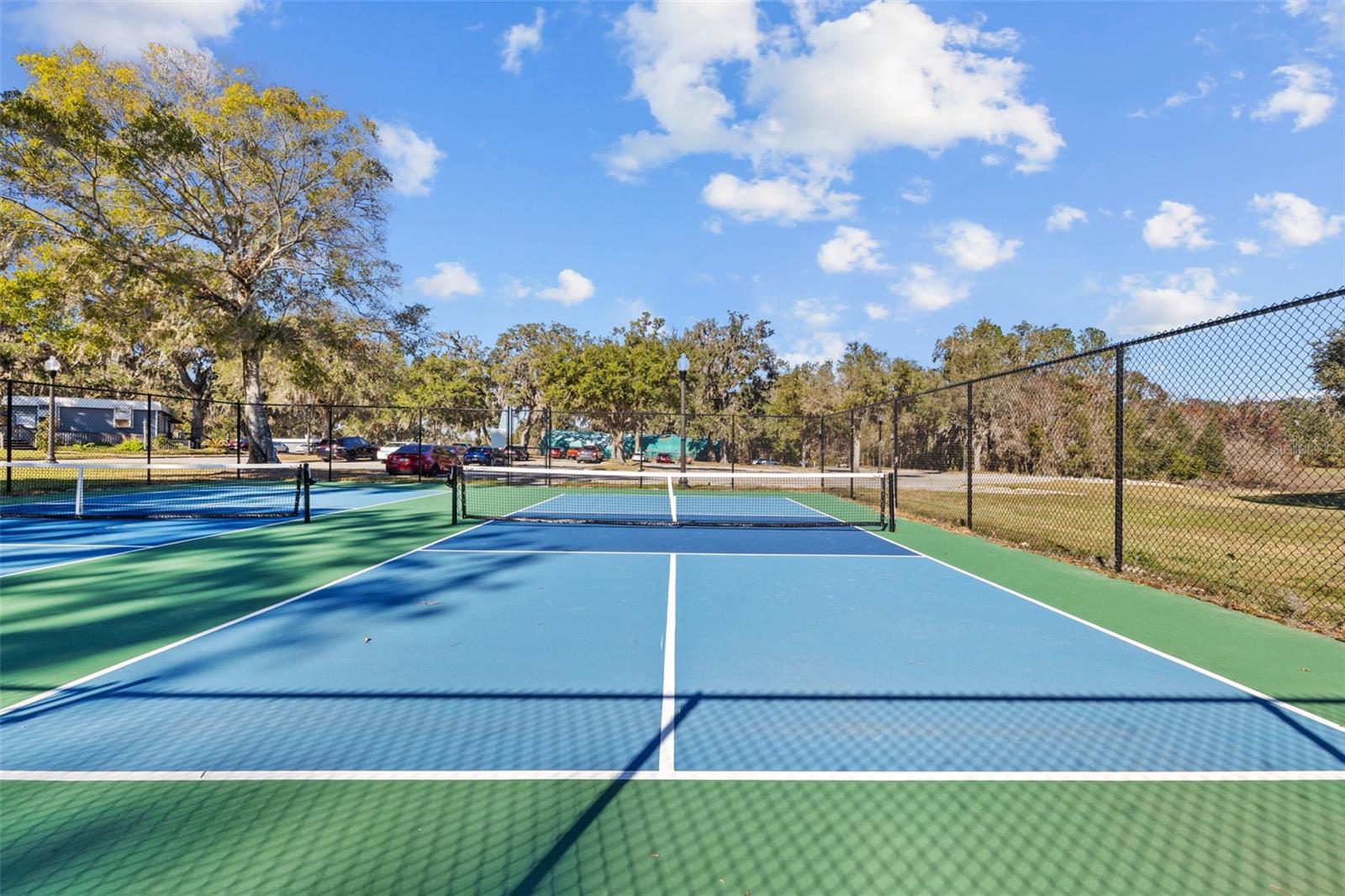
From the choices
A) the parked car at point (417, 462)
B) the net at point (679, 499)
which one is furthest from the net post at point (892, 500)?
the parked car at point (417, 462)

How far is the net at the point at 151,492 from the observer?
1195cm

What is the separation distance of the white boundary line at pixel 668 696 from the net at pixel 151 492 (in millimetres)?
8986

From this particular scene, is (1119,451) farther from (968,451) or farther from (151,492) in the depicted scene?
(151,492)

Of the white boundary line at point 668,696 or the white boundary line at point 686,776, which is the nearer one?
the white boundary line at point 686,776

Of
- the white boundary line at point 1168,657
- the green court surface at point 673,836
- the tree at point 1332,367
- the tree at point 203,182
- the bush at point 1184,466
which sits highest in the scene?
the tree at point 203,182

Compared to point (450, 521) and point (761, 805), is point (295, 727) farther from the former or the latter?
point (450, 521)

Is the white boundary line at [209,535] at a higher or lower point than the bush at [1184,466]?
lower

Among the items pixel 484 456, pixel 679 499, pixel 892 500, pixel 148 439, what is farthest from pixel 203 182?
pixel 892 500

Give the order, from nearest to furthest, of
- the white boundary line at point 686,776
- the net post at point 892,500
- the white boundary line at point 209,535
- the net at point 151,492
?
the white boundary line at point 686,776 < the white boundary line at point 209,535 < the net post at point 892,500 < the net at point 151,492

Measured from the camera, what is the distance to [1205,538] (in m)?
10.8

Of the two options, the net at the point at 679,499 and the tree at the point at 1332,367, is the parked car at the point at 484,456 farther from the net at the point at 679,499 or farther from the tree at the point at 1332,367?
the tree at the point at 1332,367

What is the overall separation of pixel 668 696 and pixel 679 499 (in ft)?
47.6

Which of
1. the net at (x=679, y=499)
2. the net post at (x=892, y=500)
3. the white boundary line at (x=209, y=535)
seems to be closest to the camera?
the white boundary line at (x=209, y=535)

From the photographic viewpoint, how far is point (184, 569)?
7434mm
